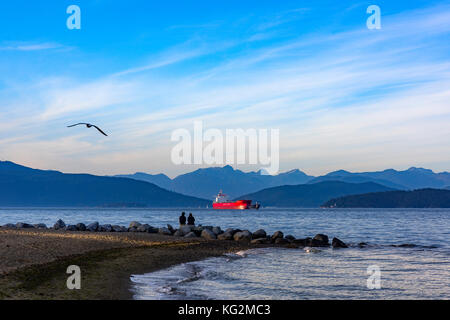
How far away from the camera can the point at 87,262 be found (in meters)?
20.0

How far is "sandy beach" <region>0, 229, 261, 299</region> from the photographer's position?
45.6 ft

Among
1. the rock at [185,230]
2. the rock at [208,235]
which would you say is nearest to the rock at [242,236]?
the rock at [208,235]

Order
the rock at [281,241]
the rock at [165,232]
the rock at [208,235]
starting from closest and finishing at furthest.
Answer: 1. the rock at [281,241]
2. the rock at [208,235]
3. the rock at [165,232]

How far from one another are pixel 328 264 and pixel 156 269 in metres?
9.21

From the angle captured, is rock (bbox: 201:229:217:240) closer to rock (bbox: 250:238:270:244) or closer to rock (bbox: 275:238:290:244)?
rock (bbox: 250:238:270:244)

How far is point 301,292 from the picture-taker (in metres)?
16.3

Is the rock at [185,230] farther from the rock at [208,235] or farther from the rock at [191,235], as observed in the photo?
the rock at [208,235]

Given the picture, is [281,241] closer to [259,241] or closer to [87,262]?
[259,241]

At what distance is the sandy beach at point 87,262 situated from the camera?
1389 cm

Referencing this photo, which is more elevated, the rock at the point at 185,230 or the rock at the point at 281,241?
the rock at the point at 185,230
